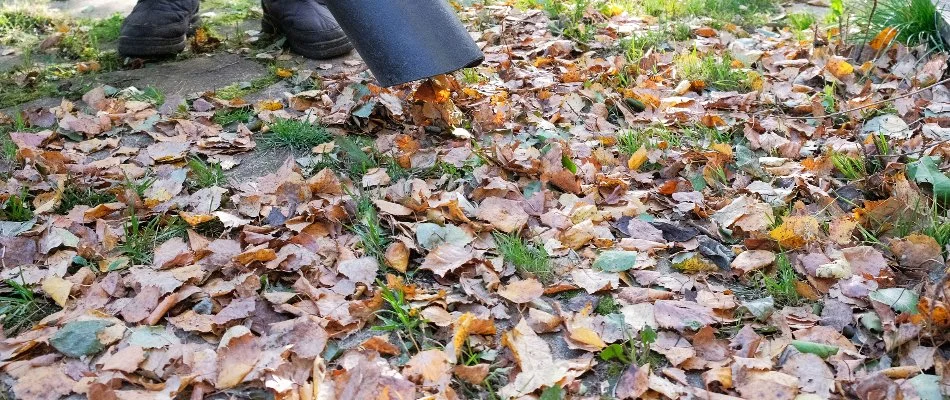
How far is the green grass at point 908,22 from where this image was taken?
3125 millimetres

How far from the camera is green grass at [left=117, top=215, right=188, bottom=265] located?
198 cm

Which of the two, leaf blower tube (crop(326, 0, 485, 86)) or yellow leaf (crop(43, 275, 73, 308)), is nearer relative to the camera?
yellow leaf (crop(43, 275, 73, 308))

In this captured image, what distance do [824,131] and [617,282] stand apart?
1.17 meters

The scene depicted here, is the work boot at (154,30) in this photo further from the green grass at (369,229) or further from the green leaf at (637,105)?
the green leaf at (637,105)

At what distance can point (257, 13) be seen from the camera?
13.1 ft

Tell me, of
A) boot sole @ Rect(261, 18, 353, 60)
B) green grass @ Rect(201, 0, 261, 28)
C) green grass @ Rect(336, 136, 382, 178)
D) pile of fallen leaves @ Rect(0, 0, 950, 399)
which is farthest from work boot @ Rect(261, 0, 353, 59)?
green grass @ Rect(336, 136, 382, 178)

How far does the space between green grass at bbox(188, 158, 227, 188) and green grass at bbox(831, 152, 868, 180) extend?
176cm

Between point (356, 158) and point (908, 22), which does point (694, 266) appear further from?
point (908, 22)

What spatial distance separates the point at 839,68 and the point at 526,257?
1758mm

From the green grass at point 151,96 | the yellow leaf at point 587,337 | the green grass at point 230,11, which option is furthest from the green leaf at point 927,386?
the green grass at point 230,11

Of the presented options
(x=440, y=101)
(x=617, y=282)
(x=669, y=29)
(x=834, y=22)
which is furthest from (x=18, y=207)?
(x=834, y=22)

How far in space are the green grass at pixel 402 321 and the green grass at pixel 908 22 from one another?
7.50 ft

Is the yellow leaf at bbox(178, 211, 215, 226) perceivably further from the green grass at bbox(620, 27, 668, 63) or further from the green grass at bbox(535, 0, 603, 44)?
the green grass at bbox(535, 0, 603, 44)

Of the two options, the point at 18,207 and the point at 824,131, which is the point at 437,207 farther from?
the point at 824,131
